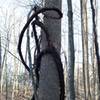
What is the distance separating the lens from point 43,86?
2.27 metres

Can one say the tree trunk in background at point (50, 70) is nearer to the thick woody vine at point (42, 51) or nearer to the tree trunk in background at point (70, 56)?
the thick woody vine at point (42, 51)

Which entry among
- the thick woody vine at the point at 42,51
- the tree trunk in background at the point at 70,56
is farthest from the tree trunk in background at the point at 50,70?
the tree trunk in background at the point at 70,56

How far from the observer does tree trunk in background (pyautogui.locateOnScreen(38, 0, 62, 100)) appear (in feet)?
7.35

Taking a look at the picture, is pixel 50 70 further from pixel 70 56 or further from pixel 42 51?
pixel 70 56

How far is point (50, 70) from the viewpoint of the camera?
7.48ft

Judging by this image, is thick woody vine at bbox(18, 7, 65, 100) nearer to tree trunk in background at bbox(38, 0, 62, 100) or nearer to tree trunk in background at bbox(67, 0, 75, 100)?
tree trunk in background at bbox(38, 0, 62, 100)

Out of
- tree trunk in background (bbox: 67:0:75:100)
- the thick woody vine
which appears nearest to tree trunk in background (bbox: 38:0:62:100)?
the thick woody vine

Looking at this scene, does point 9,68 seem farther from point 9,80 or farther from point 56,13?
point 56,13

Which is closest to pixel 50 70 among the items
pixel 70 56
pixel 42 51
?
pixel 42 51

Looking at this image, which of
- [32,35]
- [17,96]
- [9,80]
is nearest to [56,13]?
[32,35]

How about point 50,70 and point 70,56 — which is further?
point 70,56

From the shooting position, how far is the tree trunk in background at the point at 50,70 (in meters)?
2.24

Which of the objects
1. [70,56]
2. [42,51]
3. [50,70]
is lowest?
[50,70]

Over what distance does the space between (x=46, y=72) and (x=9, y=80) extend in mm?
24956
